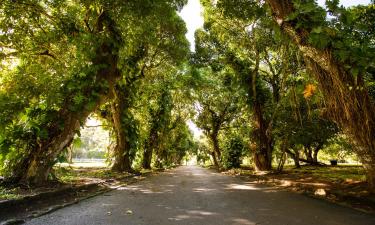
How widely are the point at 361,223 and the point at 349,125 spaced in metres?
2.65

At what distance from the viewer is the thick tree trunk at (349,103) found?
663 centimetres

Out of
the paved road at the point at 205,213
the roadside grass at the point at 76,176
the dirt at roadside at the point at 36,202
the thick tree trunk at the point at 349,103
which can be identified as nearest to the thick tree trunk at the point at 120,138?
the roadside grass at the point at 76,176

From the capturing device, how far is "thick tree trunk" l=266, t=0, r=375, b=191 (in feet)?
Result: 21.7

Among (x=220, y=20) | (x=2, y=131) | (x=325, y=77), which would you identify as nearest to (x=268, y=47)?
(x=220, y=20)

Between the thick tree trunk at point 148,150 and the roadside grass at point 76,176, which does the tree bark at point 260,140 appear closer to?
the roadside grass at point 76,176

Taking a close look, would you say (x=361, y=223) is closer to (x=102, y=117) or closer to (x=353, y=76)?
(x=353, y=76)

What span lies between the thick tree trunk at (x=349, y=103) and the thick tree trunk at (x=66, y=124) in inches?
253

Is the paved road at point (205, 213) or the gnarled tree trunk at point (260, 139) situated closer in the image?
the paved road at point (205, 213)

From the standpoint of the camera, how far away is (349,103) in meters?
6.76

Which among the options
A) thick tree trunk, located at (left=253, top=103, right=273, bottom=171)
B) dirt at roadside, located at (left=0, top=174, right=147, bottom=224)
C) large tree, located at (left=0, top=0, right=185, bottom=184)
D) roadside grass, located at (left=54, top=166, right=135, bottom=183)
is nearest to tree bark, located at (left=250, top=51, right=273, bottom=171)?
thick tree trunk, located at (left=253, top=103, right=273, bottom=171)

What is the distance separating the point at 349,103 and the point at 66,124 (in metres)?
7.44

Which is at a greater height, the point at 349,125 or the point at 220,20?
the point at 220,20

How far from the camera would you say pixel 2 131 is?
786cm

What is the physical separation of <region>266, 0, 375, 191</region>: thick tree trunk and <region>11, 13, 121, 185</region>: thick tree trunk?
21.1ft
